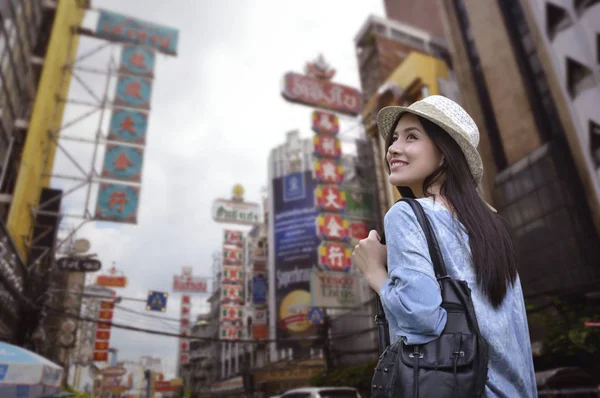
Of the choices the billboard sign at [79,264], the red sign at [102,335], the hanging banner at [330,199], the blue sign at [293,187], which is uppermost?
the blue sign at [293,187]

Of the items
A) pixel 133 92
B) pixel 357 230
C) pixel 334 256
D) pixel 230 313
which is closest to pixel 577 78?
pixel 357 230

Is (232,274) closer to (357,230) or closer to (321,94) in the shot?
(357,230)

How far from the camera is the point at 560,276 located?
40.6ft

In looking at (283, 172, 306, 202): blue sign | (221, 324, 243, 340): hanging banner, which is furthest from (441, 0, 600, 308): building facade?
(221, 324, 243, 340): hanging banner

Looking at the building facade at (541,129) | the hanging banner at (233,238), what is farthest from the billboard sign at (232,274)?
the building facade at (541,129)

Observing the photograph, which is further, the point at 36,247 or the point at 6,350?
the point at 36,247

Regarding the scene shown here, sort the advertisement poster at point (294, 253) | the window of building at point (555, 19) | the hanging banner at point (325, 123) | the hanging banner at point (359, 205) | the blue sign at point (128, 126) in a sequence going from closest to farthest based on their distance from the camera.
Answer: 1. the window of building at point (555, 19)
2. the blue sign at point (128, 126)
3. the hanging banner at point (359, 205)
4. the hanging banner at point (325, 123)
5. the advertisement poster at point (294, 253)

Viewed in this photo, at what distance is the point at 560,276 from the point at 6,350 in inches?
538

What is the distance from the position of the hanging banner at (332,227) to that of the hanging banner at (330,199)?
0.35 meters

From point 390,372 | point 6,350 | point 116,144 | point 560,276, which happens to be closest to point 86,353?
point 116,144

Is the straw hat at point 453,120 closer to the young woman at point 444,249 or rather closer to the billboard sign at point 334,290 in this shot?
the young woman at point 444,249

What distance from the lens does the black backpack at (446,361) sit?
3.33 ft

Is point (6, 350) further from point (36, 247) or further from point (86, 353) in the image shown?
point (86, 353)

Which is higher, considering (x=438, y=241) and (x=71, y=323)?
(x=71, y=323)
